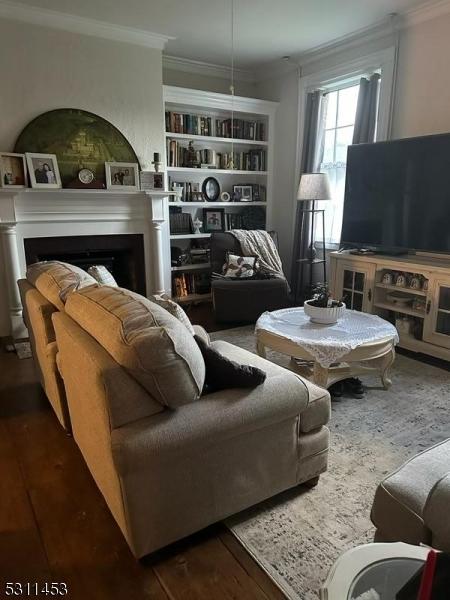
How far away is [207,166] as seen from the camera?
491 centimetres

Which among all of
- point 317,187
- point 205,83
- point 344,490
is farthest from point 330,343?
point 205,83

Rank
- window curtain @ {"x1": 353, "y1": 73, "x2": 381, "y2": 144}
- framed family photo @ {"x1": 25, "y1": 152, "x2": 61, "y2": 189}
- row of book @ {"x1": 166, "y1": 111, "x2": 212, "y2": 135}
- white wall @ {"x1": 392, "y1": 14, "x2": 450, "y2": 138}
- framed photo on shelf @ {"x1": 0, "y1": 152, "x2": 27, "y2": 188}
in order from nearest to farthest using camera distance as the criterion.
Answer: white wall @ {"x1": 392, "y1": 14, "x2": 450, "y2": 138} < framed photo on shelf @ {"x1": 0, "y1": 152, "x2": 27, "y2": 188} < framed family photo @ {"x1": 25, "y1": 152, "x2": 61, "y2": 189} < window curtain @ {"x1": 353, "y1": 73, "x2": 381, "y2": 144} < row of book @ {"x1": 166, "y1": 111, "x2": 212, "y2": 135}

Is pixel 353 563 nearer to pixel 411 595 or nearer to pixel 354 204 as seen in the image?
pixel 411 595

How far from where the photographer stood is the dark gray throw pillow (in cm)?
154

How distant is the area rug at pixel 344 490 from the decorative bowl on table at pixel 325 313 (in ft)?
1.71

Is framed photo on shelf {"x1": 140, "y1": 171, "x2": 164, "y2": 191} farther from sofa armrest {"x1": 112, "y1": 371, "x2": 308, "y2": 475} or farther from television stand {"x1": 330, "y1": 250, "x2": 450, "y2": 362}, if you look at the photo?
sofa armrest {"x1": 112, "y1": 371, "x2": 308, "y2": 475}

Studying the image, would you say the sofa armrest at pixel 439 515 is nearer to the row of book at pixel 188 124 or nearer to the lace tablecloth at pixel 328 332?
the lace tablecloth at pixel 328 332

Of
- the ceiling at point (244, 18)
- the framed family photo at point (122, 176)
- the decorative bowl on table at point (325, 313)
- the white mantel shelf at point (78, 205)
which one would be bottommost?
the decorative bowl on table at point (325, 313)

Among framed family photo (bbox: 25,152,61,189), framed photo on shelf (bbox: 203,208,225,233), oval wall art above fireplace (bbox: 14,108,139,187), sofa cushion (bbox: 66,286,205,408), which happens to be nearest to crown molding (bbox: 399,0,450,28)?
framed photo on shelf (bbox: 203,208,225,233)

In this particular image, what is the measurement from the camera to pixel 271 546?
1.53 meters

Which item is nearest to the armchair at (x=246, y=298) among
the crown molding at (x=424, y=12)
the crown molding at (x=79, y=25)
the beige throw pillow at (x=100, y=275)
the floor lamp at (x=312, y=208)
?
the floor lamp at (x=312, y=208)

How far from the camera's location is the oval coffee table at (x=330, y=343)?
7.77ft

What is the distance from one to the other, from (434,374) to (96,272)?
2496 millimetres

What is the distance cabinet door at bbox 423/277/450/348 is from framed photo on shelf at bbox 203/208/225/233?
2654 millimetres
